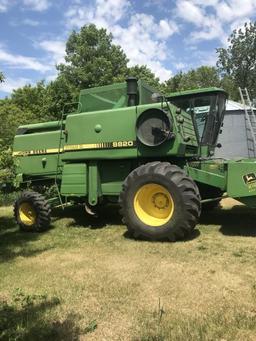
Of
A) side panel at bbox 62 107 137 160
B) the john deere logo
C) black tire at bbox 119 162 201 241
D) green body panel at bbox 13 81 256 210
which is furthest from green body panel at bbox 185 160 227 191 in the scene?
side panel at bbox 62 107 137 160

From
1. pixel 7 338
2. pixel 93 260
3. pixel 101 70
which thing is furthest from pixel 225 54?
pixel 7 338

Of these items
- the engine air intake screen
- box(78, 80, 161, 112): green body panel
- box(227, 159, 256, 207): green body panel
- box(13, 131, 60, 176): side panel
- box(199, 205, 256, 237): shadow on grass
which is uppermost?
box(78, 80, 161, 112): green body panel

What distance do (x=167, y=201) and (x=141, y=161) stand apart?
4.34 ft

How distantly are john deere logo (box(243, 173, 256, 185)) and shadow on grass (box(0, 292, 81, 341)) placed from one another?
4162mm

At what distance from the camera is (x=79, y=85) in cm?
3484

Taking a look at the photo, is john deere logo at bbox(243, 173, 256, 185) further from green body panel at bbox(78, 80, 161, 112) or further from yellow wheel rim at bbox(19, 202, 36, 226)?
yellow wheel rim at bbox(19, 202, 36, 226)

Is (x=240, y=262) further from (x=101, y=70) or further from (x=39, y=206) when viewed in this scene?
(x=101, y=70)

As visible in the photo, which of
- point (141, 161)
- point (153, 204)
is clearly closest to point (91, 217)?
point (141, 161)

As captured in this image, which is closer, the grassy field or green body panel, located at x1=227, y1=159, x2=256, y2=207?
the grassy field

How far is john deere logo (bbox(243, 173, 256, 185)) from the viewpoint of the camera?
7835 millimetres

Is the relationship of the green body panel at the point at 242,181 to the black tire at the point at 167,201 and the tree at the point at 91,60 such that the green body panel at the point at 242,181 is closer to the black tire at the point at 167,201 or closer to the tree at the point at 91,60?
the black tire at the point at 167,201

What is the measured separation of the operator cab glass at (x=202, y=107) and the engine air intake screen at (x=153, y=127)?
150cm

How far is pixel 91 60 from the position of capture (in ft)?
121

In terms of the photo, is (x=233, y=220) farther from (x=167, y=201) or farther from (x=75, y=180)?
(x=75, y=180)
